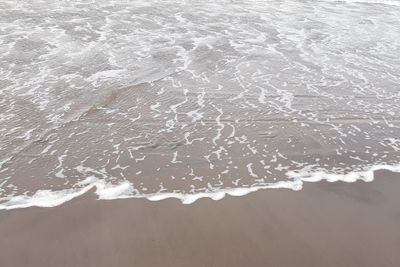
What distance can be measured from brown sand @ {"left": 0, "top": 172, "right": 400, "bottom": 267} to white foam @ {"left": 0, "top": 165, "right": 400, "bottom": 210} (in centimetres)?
10

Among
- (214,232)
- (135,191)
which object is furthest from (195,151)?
(214,232)

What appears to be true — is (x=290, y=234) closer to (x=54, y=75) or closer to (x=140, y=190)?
(x=140, y=190)

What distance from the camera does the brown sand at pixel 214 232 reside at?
3553mm

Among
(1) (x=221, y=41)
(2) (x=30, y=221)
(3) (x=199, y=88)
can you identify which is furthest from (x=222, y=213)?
(1) (x=221, y=41)

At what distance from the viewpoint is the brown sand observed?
11.7 ft

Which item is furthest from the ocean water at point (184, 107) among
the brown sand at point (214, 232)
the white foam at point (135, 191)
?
the brown sand at point (214, 232)

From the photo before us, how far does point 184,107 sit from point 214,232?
3021 mm

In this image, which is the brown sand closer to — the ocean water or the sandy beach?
the sandy beach

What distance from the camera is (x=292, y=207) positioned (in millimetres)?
4285

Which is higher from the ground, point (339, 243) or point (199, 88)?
point (339, 243)

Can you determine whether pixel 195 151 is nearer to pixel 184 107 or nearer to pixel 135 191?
pixel 135 191

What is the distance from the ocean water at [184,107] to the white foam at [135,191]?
18 mm

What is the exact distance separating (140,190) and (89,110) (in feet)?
7.44

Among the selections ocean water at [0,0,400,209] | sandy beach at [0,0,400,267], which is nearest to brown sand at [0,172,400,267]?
sandy beach at [0,0,400,267]
